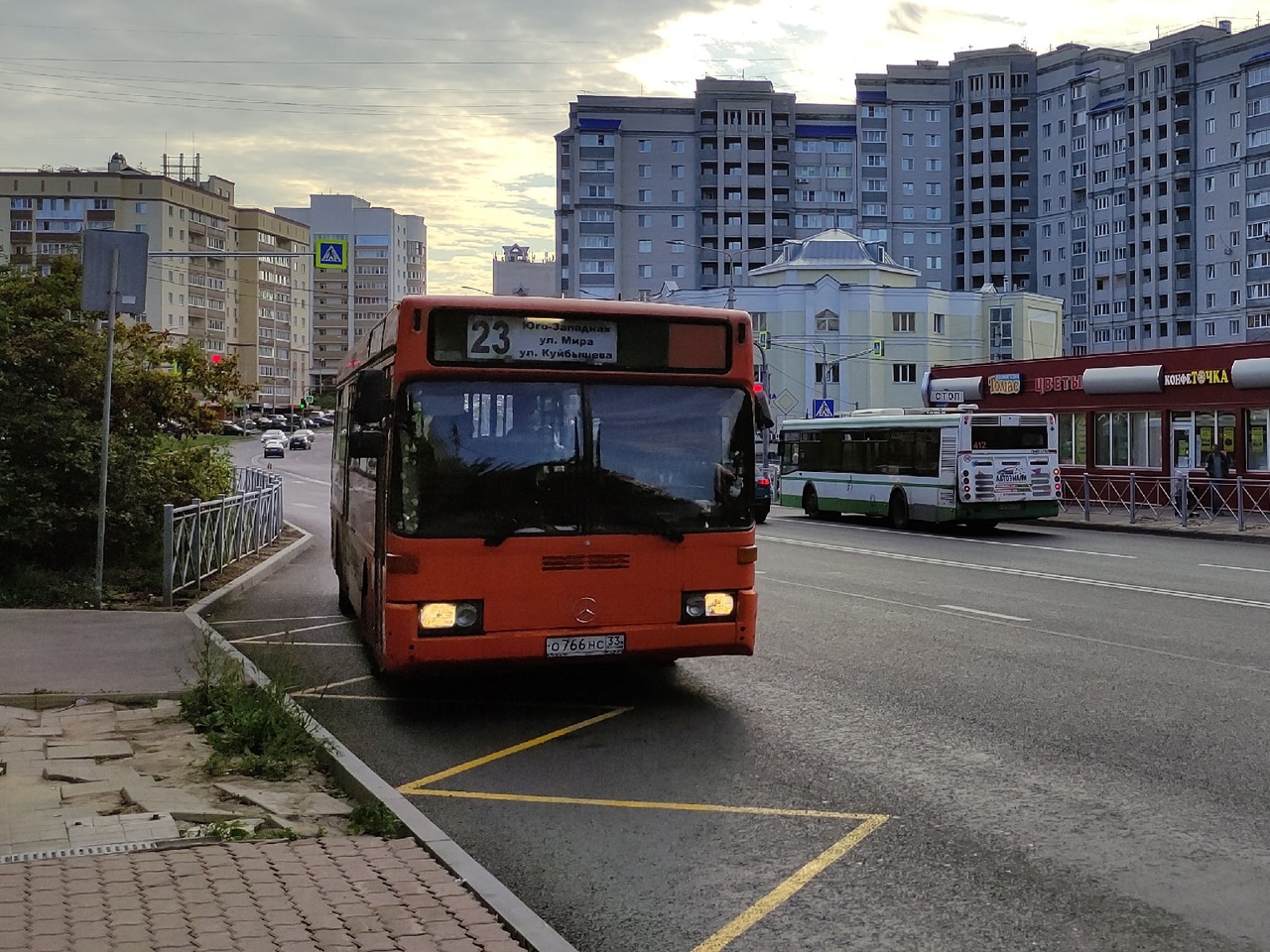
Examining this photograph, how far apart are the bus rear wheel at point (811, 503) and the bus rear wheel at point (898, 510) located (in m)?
4.03

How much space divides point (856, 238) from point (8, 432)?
317 ft

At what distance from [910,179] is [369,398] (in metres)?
127

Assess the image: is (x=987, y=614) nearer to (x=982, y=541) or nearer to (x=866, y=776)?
(x=866, y=776)

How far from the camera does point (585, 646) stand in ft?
28.1

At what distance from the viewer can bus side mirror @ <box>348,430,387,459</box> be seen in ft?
28.2

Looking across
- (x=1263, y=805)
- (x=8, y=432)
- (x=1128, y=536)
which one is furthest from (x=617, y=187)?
(x=1263, y=805)

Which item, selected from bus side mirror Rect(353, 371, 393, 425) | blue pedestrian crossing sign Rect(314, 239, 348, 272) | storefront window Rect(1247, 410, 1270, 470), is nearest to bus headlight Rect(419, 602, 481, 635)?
bus side mirror Rect(353, 371, 393, 425)

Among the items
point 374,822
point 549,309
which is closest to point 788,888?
point 374,822

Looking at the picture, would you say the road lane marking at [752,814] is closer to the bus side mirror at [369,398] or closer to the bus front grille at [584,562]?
the bus front grille at [584,562]

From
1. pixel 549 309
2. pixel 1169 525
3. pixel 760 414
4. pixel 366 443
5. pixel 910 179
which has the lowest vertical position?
pixel 1169 525

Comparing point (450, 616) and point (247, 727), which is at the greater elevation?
point (450, 616)

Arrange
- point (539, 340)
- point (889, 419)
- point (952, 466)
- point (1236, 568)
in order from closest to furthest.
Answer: point (539, 340)
point (1236, 568)
point (952, 466)
point (889, 419)

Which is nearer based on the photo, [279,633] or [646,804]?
[646,804]

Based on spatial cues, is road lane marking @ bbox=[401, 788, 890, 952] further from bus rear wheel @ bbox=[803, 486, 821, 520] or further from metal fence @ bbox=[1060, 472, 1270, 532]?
bus rear wheel @ bbox=[803, 486, 821, 520]
